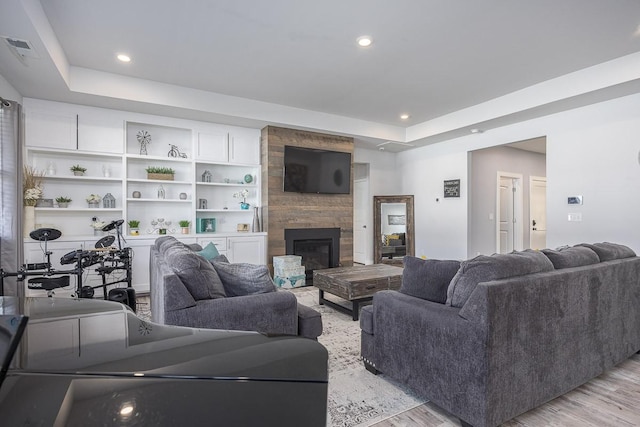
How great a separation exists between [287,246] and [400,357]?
3615 millimetres

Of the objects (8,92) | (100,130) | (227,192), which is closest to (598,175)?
(227,192)

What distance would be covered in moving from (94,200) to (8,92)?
1.52 meters

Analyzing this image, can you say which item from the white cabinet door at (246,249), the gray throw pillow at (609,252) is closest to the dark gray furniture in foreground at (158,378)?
the gray throw pillow at (609,252)

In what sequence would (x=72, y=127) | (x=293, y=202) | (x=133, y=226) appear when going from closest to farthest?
(x=72, y=127), (x=133, y=226), (x=293, y=202)

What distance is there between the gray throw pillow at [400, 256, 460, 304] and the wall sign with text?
449 cm

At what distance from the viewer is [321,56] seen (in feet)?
11.6

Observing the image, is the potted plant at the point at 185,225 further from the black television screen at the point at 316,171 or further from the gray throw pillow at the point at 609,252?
the gray throw pillow at the point at 609,252

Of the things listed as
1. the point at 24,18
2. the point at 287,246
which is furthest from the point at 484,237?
the point at 24,18

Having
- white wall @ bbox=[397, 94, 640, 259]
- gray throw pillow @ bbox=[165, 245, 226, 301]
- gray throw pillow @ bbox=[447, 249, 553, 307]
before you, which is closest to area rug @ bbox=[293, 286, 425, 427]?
gray throw pillow @ bbox=[447, 249, 553, 307]

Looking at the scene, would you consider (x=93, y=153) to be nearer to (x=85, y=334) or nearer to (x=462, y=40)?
(x=85, y=334)

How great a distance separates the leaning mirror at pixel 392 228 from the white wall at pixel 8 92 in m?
5.97

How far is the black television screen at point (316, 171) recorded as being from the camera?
5.45m

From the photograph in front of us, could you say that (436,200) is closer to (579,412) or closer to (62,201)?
(579,412)

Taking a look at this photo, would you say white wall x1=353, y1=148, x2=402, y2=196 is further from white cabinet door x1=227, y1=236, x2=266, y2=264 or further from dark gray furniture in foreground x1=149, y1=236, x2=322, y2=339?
dark gray furniture in foreground x1=149, y1=236, x2=322, y2=339
